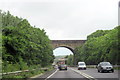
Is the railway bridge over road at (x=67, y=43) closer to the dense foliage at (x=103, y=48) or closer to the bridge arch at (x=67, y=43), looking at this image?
the bridge arch at (x=67, y=43)

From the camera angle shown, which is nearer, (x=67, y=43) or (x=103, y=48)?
(x=103, y=48)

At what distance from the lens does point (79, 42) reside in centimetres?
11156

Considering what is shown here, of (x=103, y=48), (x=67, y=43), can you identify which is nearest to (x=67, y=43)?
(x=67, y=43)

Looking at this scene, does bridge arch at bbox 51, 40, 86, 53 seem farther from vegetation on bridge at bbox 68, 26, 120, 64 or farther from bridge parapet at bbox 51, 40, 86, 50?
vegetation on bridge at bbox 68, 26, 120, 64

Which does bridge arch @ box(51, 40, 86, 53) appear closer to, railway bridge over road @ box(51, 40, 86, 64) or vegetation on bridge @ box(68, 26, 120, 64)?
railway bridge over road @ box(51, 40, 86, 64)

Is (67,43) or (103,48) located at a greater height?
(67,43)

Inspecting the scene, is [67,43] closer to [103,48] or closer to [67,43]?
[67,43]

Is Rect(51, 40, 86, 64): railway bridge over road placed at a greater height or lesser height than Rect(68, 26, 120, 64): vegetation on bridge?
greater

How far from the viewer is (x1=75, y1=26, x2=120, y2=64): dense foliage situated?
52981 mm

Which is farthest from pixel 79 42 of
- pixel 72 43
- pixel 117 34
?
pixel 117 34

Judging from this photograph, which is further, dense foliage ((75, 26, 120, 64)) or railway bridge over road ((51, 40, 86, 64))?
railway bridge over road ((51, 40, 86, 64))

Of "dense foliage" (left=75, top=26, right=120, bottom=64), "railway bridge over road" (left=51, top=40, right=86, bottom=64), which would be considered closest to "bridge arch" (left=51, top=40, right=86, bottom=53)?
"railway bridge over road" (left=51, top=40, right=86, bottom=64)

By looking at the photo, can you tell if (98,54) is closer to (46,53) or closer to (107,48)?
(107,48)

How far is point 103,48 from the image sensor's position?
216 feet
